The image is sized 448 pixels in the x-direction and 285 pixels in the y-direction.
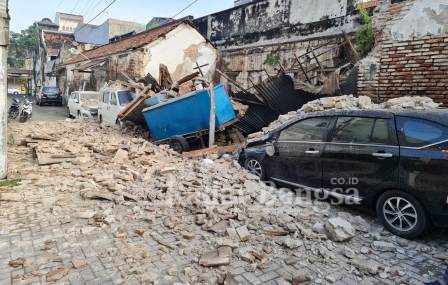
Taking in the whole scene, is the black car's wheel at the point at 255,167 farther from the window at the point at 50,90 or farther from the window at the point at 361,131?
the window at the point at 50,90

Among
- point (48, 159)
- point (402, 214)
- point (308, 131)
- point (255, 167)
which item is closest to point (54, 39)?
point (48, 159)

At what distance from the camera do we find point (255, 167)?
21.8 feet

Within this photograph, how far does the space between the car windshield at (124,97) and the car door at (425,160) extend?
10.2 m

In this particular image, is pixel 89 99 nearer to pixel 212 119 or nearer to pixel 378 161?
pixel 212 119

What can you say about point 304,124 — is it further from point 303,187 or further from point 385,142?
point 385,142

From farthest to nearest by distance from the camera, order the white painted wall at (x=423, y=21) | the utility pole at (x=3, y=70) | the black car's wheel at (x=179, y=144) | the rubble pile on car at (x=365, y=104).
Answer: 1. the black car's wheel at (x=179, y=144)
2. the white painted wall at (x=423, y=21)
3. the rubble pile on car at (x=365, y=104)
4. the utility pole at (x=3, y=70)

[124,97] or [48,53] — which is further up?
[48,53]

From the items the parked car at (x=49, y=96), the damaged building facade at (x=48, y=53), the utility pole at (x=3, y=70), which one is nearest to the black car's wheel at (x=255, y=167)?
the utility pole at (x=3, y=70)

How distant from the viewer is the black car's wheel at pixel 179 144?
9422 mm

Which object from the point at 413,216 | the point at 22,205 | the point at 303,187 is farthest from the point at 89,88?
the point at 413,216

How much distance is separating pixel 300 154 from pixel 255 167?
3.95ft

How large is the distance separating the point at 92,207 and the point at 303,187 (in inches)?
132

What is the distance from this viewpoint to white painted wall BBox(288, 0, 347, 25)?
A: 41.5 ft

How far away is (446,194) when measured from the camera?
3.98 meters
